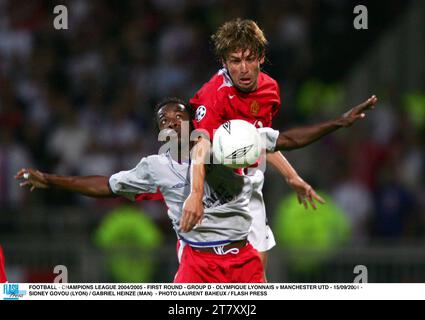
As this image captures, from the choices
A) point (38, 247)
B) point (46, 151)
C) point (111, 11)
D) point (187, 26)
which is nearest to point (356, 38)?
point (187, 26)

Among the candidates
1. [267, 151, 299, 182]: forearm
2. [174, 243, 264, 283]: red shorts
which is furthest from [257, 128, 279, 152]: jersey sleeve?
[174, 243, 264, 283]: red shorts

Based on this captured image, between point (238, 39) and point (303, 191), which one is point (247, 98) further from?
point (303, 191)

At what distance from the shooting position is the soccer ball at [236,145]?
20.5 feet

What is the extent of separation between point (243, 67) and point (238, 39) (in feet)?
0.60

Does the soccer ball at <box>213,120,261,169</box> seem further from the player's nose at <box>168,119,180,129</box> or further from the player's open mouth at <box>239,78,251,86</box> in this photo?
the player's open mouth at <box>239,78,251,86</box>

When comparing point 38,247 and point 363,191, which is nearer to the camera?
point 38,247

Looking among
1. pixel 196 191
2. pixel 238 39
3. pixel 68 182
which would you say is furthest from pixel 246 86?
pixel 68 182

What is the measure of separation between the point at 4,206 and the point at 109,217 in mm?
1310

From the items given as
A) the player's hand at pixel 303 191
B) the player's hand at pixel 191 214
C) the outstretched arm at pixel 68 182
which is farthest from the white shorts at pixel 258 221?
the player's hand at pixel 191 214

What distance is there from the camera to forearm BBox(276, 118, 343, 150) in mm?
6449

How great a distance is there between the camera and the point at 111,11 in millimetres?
14516

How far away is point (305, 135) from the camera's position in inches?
256

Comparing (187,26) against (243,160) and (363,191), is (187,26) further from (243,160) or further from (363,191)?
(243,160)
